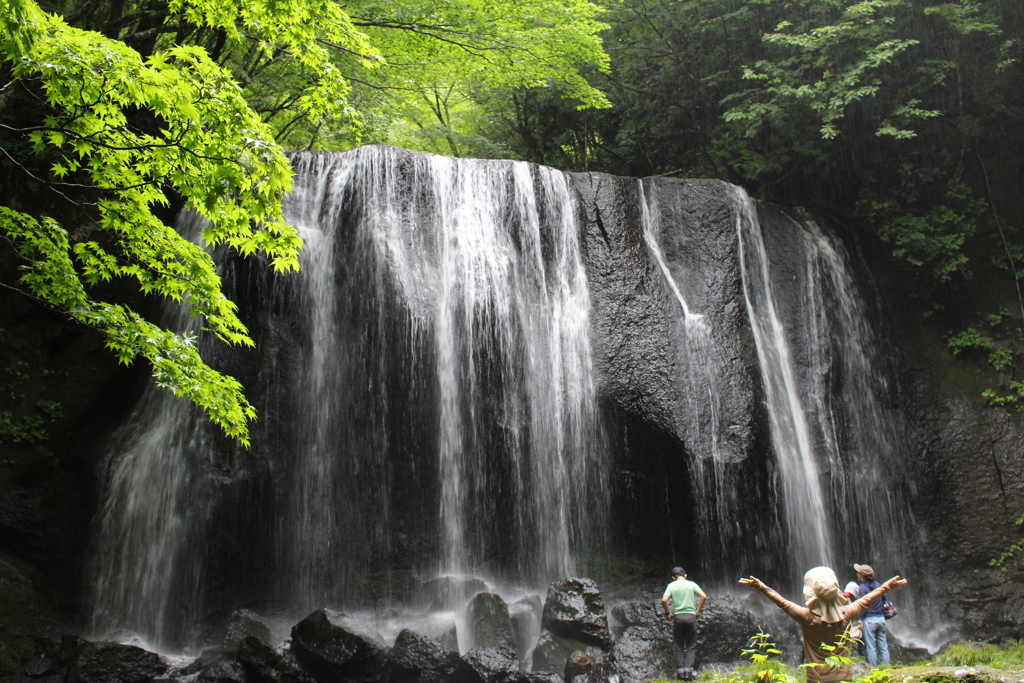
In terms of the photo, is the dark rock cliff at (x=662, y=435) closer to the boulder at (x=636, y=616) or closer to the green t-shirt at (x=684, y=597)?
the boulder at (x=636, y=616)

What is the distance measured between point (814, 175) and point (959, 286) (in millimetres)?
3431

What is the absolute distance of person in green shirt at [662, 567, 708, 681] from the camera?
7.04 m

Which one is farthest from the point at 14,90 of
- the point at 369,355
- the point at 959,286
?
the point at 959,286

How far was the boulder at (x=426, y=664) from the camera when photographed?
7020mm

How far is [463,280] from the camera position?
32.8 ft

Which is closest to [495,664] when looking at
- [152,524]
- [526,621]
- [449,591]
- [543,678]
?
[543,678]

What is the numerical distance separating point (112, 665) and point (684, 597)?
6011 mm

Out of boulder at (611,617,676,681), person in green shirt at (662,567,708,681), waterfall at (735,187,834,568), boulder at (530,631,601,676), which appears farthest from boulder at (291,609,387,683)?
waterfall at (735,187,834,568)

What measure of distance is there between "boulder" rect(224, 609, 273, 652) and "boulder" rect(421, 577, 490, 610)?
2.02 metres

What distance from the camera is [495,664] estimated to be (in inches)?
277

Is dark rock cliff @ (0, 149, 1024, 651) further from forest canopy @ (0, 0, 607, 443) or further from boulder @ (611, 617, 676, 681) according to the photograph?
forest canopy @ (0, 0, 607, 443)

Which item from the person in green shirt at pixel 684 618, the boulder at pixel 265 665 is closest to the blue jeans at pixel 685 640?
the person in green shirt at pixel 684 618

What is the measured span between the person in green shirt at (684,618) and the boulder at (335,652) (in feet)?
10.4

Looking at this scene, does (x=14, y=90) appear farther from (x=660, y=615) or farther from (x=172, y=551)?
(x=660, y=615)
